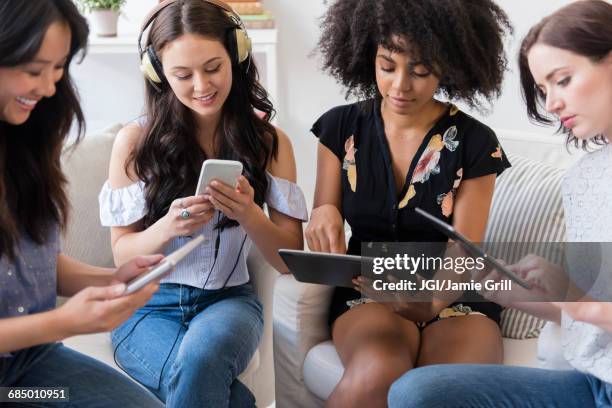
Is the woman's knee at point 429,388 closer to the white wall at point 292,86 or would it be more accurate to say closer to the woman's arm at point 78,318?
the woman's arm at point 78,318

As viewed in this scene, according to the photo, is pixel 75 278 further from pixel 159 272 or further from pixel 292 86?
pixel 292 86

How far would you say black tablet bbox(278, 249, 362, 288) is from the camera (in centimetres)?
A: 161

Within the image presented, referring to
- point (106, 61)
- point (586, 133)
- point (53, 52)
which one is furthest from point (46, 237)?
point (106, 61)

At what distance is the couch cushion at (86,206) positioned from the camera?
209 cm

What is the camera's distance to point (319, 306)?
1910 millimetres

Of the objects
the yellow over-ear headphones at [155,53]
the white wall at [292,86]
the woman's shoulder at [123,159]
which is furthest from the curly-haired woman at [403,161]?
the white wall at [292,86]

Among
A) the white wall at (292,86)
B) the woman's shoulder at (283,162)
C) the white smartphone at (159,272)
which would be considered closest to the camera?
the white smartphone at (159,272)

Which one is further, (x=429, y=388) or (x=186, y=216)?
(x=186, y=216)

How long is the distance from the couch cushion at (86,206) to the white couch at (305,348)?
0.51m

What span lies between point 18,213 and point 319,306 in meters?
0.73

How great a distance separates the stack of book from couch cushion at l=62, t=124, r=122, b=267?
747 mm

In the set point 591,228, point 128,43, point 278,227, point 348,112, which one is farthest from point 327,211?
point 128,43

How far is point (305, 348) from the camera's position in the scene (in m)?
1.89

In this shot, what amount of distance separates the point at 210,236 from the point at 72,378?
0.52 metres
